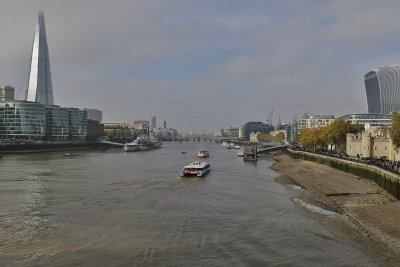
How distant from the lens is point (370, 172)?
62281 millimetres

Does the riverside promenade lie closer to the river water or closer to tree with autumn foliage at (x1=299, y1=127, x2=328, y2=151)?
the river water

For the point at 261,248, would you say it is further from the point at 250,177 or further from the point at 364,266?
the point at 250,177

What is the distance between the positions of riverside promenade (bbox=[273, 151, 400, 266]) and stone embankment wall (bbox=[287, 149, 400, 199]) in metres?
0.28

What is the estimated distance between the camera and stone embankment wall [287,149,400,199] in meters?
48.0

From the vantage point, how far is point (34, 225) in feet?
113

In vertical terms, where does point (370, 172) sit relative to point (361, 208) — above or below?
above

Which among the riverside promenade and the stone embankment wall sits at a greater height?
the stone embankment wall

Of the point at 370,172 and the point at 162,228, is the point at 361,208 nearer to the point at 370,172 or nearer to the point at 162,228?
the point at 162,228

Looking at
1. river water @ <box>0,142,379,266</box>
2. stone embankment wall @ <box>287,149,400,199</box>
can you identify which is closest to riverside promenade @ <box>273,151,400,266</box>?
stone embankment wall @ <box>287,149,400,199</box>

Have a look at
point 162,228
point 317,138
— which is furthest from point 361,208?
point 317,138

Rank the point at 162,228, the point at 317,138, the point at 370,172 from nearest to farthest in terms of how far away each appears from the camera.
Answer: the point at 162,228, the point at 370,172, the point at 317,138

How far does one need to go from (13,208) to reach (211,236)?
2093 centimetres

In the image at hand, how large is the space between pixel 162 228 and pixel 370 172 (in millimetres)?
39181

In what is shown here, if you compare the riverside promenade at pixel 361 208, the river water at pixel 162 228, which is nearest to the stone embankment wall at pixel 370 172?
the riverside promenade at pixel 361 208
